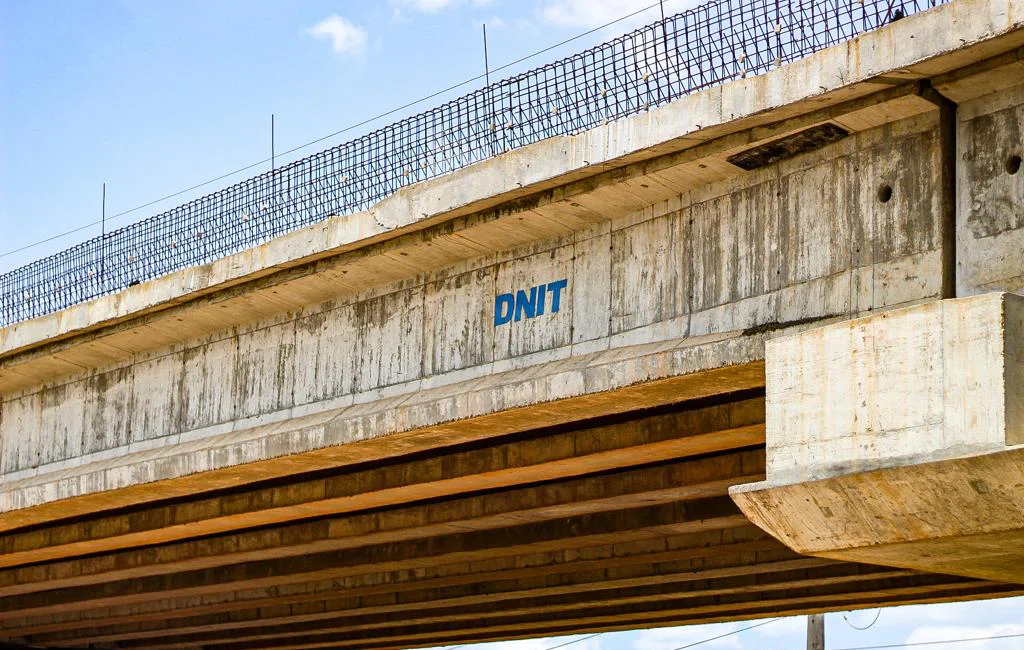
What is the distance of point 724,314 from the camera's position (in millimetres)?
14164

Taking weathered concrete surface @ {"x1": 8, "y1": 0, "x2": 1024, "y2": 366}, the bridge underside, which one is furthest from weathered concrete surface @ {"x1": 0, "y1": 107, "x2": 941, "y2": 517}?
the bridge underside

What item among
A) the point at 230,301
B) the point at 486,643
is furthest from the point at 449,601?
the point at 230,301

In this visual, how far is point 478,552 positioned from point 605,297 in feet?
32.7

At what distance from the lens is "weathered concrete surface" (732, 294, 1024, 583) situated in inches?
436

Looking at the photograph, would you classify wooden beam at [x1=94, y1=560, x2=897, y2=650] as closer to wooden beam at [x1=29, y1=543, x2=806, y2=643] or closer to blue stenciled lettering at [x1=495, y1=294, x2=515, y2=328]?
wooden beam at [x1=29, y1=543, x2=806, y2=643]

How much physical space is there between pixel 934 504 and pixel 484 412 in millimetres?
5383

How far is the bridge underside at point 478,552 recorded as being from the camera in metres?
19.2

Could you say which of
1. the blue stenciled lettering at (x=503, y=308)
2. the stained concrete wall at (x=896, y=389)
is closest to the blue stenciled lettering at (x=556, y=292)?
the blue stenciled lettering at (x=503, y=308)

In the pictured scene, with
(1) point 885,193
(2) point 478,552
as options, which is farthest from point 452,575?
(1) point 885,193

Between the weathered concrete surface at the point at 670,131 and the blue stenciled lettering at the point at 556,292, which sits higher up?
the weathered concrete surface at the point at 670,131

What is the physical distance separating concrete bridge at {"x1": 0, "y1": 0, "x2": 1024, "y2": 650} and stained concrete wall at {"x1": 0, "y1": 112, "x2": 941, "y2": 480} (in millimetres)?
32

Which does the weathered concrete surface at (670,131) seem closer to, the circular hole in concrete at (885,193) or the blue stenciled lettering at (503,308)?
the circular hole in concrete at (885,193)

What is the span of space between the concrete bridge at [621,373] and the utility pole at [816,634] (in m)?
13.4

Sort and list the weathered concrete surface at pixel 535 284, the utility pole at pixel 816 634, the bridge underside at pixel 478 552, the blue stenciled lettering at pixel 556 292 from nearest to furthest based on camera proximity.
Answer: the weathered concrete surface at pixel 535 284 → the blue stenciled lettering at pixel 556 292 → the bridge underside at pixel 478 552 → the utility pole at pixel 816 634
